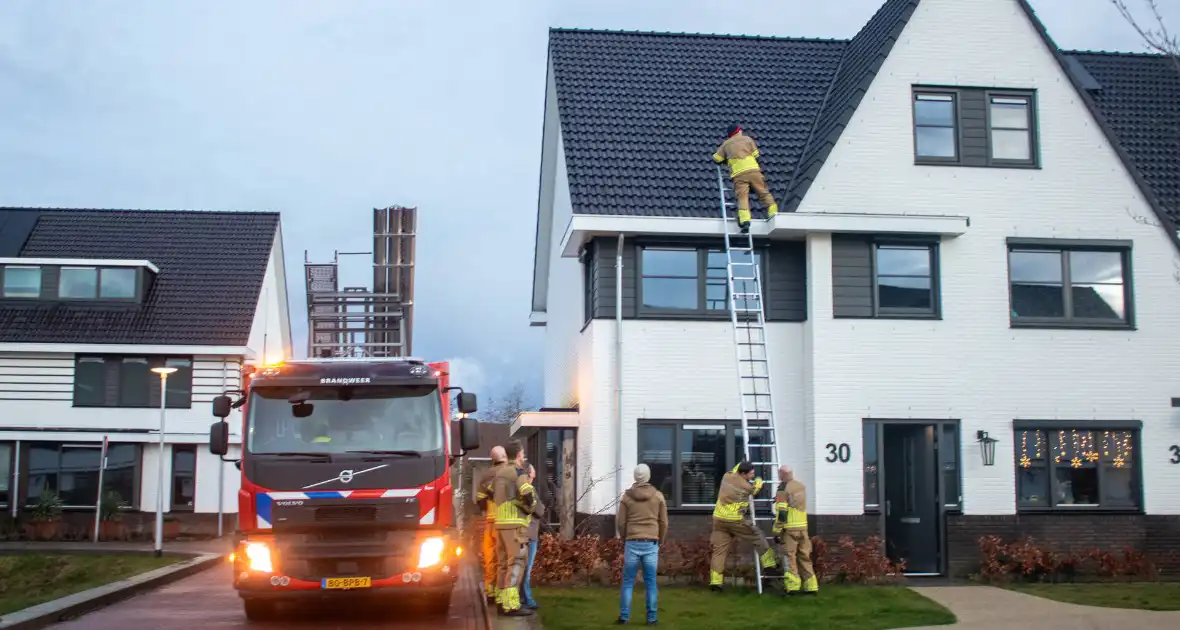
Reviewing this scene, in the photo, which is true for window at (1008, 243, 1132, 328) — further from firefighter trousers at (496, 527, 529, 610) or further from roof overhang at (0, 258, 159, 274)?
roof overhang at (0, 258, 159, 274)

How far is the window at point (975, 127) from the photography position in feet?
64.3

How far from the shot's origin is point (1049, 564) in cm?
1773

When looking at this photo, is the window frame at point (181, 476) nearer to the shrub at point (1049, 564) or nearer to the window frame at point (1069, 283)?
the shrub at point (1049, 564)

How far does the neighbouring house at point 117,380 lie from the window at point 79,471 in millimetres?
25

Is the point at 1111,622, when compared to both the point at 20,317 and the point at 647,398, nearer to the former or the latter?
the point at 647,398

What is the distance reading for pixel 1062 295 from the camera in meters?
19.5

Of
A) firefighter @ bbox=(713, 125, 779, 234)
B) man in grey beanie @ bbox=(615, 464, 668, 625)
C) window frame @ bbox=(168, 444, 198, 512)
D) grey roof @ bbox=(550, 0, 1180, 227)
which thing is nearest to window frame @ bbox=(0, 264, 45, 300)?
window frame @ bbox=(168, 444, 198, 512)

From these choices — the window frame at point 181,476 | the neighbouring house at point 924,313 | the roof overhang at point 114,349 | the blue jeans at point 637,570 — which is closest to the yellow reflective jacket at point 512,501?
the blue jeans at point 637,570

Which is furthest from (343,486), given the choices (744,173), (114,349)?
(114,349)

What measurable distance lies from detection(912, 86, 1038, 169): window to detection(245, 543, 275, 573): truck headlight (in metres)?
11.7

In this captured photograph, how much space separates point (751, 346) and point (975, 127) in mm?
5133

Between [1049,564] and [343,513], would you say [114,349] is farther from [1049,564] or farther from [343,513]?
[1049,564]

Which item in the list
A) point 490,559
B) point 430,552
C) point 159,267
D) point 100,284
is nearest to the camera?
point 430,552

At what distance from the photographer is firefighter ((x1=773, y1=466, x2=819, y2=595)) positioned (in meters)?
15.4
